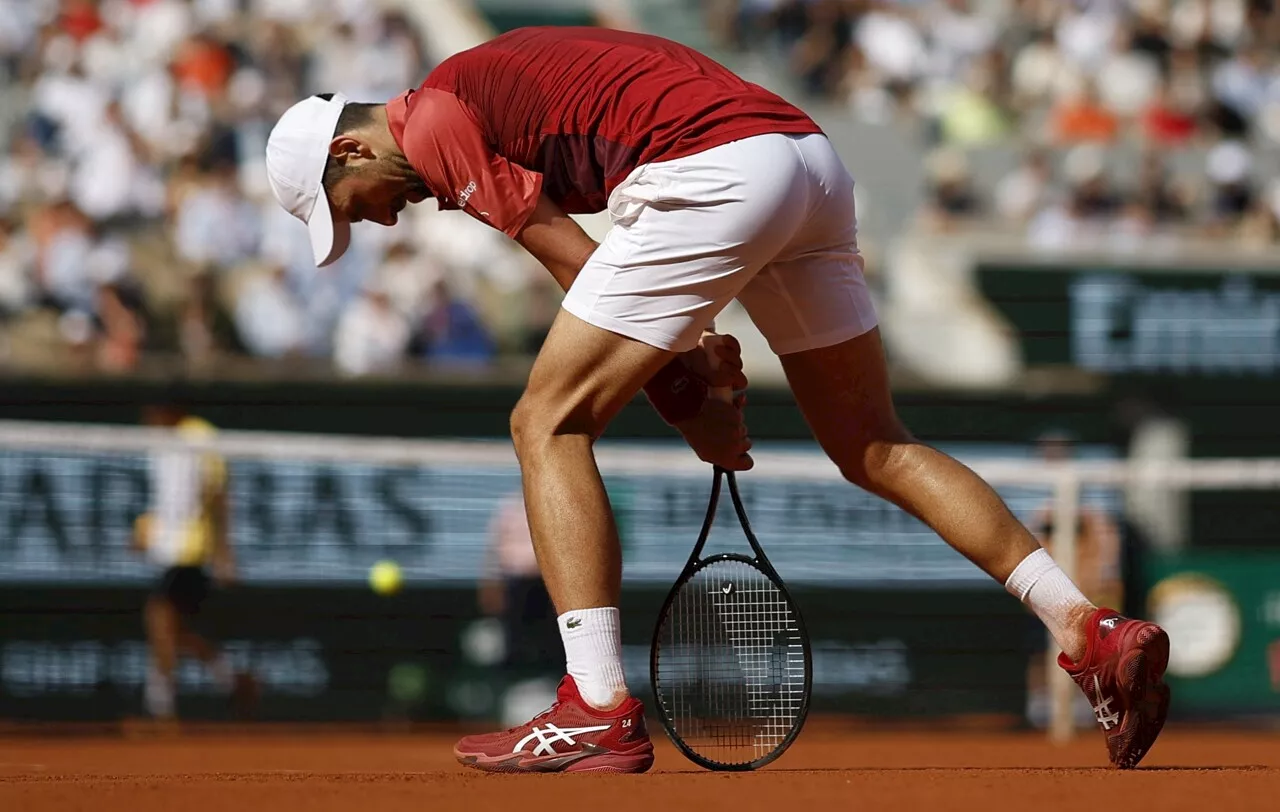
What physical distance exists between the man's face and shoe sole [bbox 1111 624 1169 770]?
2.14 meters

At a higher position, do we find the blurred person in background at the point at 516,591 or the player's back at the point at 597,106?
the player's back at the point at 597,106

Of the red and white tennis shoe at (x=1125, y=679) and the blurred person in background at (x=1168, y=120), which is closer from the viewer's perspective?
the red and white tennis shoe at (x=1125, y=679)

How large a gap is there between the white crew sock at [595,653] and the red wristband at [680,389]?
62cm

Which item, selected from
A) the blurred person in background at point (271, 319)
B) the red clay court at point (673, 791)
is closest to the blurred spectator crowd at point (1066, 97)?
the blurred person in background at point (271, 319)

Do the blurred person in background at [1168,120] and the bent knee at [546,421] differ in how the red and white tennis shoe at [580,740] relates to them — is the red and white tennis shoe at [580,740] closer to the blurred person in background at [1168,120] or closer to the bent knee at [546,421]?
the bent knee at [546,421]

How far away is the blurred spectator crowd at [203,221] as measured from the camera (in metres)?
12.8

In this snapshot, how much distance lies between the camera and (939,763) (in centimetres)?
775

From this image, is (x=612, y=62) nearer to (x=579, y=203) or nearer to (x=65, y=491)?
(x=579, y=203)

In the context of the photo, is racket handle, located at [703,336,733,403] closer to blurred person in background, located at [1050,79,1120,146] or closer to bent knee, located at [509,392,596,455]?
bent knee, located at [509,392,596,455]

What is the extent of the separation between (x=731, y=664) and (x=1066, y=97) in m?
12.3

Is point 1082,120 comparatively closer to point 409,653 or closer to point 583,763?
point 409,653

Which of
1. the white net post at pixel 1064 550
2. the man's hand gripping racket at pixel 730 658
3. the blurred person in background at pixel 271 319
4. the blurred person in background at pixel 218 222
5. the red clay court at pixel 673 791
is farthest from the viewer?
the blurred person in background at pixel 218 222

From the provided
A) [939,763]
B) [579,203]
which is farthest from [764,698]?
[939,763]

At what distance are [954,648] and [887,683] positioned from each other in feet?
1.39
